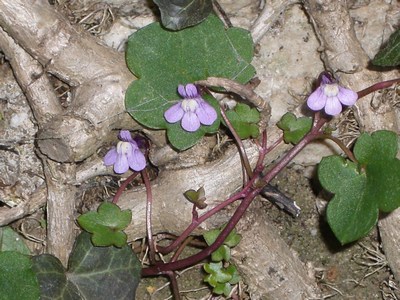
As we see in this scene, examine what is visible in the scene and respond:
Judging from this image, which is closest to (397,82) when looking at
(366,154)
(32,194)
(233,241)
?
(366,154)

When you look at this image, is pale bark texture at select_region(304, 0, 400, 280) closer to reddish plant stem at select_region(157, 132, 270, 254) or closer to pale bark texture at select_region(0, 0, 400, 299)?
pale bark texture at select_region(0, 0, 400, 299)

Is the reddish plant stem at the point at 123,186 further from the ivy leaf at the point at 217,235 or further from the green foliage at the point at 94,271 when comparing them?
the ivy leaf at the point at 217,235

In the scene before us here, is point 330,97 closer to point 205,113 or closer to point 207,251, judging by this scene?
point 205,113

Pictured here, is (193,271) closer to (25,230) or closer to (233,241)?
(233,241)

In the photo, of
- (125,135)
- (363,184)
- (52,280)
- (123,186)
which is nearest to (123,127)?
(125,135)

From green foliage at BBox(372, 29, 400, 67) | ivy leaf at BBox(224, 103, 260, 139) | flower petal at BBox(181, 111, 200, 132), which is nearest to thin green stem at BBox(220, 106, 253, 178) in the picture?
ivy leaf at BBox(224, 103, 260, 139)
